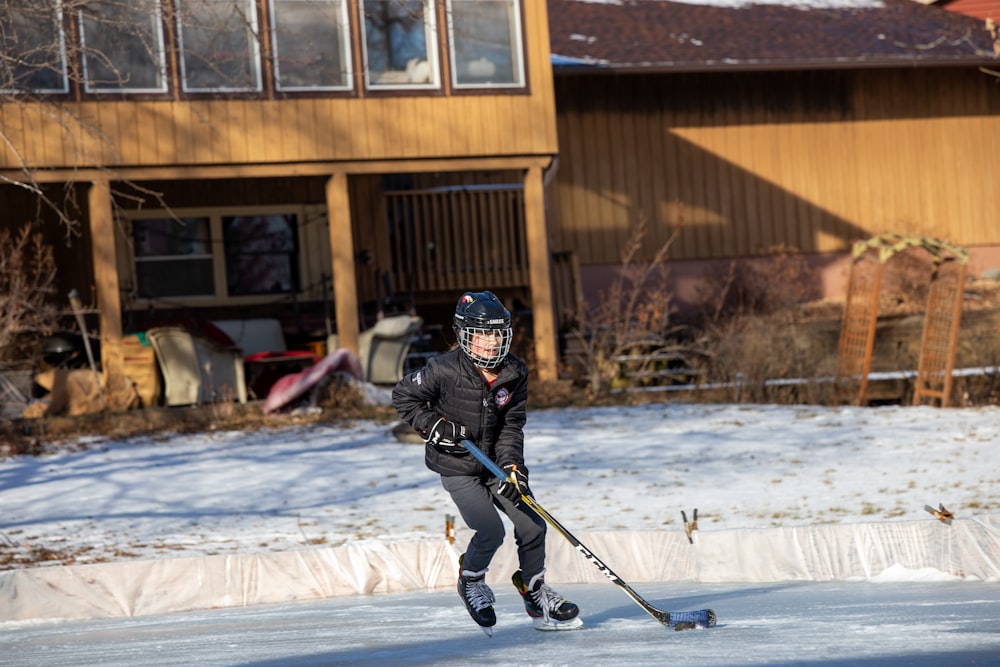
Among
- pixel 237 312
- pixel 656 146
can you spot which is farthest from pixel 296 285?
pixel 656 146

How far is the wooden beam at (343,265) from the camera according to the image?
17531 millimetres

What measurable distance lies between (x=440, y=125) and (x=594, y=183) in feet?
19.9

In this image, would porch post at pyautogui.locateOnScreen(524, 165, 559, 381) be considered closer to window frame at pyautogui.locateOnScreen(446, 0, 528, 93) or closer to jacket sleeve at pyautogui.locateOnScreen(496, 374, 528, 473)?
window frame at pyautogui.locateOnScreen(446, 0, 528, 93)

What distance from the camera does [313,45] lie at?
1755cm

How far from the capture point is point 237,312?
69.4 ft

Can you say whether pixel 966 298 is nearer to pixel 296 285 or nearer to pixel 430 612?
pixel 296 285

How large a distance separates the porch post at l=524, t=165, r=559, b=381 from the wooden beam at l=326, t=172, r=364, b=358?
93.1 inches

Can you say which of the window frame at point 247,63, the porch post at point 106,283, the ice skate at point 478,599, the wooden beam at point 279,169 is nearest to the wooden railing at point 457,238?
the wooden beam at point 279,169

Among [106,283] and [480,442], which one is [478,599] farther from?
[106,283]

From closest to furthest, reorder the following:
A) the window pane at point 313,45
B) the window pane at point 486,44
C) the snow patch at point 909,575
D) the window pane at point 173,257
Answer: the snow patch at point 909,575, the window pane at point 313,45, the window pane at point 486,44, the window pane at point 173,257

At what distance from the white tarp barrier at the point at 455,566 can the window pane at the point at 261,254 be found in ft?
41.3

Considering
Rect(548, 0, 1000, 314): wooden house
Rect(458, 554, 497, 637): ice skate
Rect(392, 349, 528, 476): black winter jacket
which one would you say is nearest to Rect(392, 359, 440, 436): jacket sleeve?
Rect(392, 349, 528, 476): black winter jacket

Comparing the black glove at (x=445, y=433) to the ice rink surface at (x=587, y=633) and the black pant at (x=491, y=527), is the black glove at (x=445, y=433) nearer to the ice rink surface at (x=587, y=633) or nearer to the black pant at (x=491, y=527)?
the black pant at (x=491, y=527)

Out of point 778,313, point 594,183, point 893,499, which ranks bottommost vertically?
point 893,499
